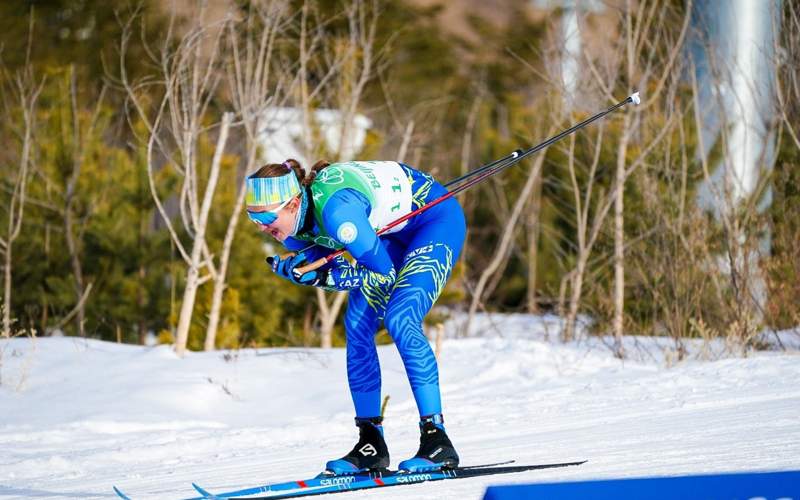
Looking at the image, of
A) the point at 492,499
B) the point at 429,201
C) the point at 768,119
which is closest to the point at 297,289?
the point at 768,119

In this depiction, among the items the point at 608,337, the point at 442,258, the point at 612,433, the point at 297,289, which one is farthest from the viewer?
the point at 297,289

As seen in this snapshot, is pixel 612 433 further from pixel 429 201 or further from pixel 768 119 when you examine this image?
pixel 768 119

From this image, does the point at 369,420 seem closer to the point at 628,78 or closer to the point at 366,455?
the point at 366,455

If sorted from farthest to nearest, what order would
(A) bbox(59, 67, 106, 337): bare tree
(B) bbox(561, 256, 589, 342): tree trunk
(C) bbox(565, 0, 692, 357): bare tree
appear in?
1. (A) bbox(59, 67, 106, 337): bare tree
2. (B) bbox(561, 256, 589, 342): tree trunk
3. (C) bbox(565, 0, 692, 357): bare tree

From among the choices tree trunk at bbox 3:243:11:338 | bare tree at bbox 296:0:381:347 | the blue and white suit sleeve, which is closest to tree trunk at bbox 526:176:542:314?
bare tree at bbox 296:0:381:347

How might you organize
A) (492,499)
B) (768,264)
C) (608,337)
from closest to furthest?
(492,499) < (768,264) < (608,337)

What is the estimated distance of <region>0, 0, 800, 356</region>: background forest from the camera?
9672 millimetres

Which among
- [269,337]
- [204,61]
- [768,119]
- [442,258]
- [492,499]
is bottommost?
[269,337]

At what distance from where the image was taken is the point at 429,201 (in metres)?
4.90

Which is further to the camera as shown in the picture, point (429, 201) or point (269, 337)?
point (269, 337)

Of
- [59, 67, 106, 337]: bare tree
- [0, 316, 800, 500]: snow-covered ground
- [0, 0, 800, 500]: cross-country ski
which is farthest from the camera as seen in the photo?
[59, 67, 106, 337]: bare tree

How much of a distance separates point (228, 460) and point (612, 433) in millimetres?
2107

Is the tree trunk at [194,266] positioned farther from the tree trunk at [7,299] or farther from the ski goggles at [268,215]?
the ski goggles at [268,215]

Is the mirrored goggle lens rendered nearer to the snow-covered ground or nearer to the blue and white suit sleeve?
the blue and white suit sleeve
